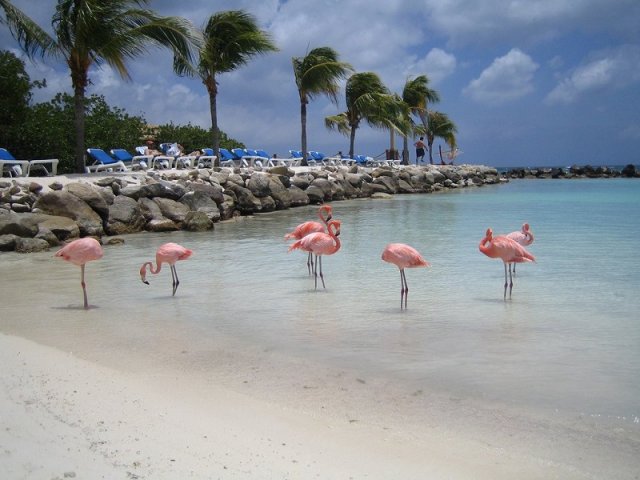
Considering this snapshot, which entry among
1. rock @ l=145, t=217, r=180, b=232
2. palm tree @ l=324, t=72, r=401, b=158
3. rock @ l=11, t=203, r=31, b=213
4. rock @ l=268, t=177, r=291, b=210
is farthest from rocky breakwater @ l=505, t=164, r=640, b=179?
rock @ l=11, t=203, r=31, b=213

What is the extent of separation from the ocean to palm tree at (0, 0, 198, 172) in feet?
29.7

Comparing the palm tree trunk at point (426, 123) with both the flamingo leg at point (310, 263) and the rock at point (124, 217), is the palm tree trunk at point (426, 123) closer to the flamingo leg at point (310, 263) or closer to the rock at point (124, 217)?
the rock at point (124, 217)

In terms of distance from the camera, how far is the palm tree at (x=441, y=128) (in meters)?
60.4

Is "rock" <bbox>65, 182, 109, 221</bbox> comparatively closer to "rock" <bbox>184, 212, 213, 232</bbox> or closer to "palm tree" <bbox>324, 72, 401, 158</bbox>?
"rock" <bbox>184, 212, 213, 232</bbox>

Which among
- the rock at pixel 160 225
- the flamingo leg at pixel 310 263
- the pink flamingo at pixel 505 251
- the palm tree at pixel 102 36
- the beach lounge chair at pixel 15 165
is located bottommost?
the flamingo leg at pixel 310 263

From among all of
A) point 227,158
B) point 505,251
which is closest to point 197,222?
point 505,251

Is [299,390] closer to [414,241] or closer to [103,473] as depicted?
[103,473]

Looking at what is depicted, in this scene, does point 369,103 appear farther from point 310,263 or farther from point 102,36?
point 310,263

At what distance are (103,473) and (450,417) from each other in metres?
2.40

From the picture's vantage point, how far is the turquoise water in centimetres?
530

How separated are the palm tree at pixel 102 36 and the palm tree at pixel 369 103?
20924 mm

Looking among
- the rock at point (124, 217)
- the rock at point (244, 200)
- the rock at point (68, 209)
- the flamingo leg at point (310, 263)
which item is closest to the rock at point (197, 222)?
the rock at point (124, 217)

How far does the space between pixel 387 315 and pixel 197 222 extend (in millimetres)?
10636

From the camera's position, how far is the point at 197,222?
17.2 metres
